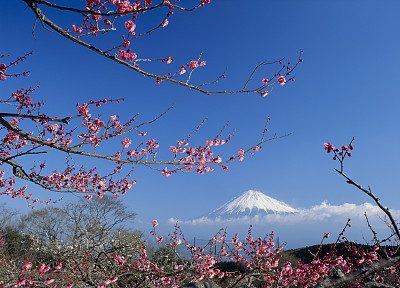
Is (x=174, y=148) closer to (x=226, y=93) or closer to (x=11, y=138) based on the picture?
(x=226, y=93)

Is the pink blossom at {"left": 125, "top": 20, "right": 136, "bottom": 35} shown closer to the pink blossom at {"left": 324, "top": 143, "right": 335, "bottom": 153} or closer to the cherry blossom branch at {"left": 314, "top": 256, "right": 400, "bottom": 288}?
the pink blossom at {"left": 324, "top": 143, "right": 335, "bottom": 153}

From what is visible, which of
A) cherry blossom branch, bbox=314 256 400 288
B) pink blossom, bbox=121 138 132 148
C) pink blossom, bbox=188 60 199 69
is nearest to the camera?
cherry blossom branch, bbox=314 256 400 288

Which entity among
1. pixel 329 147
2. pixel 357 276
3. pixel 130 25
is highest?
pixel 130 25

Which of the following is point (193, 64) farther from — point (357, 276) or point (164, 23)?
point (357, 276)

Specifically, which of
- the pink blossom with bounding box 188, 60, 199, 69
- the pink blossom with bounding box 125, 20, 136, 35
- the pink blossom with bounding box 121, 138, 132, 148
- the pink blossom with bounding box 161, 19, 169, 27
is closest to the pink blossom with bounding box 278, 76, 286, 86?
the pink blossom with bounding box 188, 60, 199, 69

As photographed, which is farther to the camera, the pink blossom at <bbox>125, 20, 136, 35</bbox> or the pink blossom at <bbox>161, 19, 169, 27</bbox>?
the pink blossom at <bbox>125, 20, 136, 35</bbox>

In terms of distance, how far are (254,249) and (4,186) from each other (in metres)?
7.92

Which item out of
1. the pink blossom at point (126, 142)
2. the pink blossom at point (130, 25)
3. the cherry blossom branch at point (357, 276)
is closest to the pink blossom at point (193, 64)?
the pink blossom at point (130, 25)

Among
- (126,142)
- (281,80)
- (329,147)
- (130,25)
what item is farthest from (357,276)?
(126,142)

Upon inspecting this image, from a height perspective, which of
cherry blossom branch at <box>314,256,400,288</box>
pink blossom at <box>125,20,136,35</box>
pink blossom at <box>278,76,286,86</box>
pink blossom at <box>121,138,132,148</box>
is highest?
pink blossom at <box>125,20,136,35</box>

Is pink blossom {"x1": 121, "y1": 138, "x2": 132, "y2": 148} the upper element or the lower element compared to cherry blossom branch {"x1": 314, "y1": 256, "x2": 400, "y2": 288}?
upper

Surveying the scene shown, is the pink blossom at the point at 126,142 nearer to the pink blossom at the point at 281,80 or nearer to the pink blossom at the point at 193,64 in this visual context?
the pink blossom at the point at 193,64

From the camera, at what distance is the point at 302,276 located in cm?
554

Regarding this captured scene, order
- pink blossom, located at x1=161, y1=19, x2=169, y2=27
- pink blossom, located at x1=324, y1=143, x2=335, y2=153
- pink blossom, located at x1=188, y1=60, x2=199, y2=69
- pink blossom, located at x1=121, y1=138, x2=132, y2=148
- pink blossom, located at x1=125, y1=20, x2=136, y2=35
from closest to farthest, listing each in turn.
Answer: pink blossom, located at x1=324, y1=143, x2=335, y2=153 → pink blossom, located at x1=161, y1=19, x2=169, y2=27 → pink blossom, located at x1=125, y1=20, x2=136, y2=35 → pink blossom, located at x1=188, y1=60, x2=199, y2=69 → pink blossom, located at x1=121, y1=138, x2=132, y2=148
